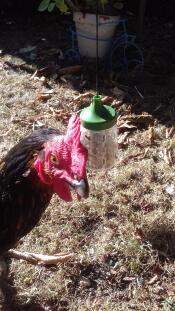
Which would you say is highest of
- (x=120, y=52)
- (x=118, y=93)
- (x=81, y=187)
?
(x=81, y=187)

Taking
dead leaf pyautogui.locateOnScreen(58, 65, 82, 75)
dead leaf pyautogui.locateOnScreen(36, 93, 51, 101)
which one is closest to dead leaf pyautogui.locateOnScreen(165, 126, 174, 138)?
dead leaf pyautogui.locateOnScreen(36, 93, 51, 101)

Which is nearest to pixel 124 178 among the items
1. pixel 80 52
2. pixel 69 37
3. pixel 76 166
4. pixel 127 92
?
pixel 127 92

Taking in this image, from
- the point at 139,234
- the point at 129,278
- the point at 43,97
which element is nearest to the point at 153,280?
the point at 129,278

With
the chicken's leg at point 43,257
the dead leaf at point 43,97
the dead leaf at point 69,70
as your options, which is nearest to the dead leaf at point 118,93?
the dead leaf at point 69,70

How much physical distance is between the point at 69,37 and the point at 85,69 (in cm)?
86

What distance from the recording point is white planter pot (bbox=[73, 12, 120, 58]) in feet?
16.1

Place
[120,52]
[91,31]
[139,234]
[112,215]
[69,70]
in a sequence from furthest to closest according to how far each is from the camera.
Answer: [120,52] → [69,70] → [91,31] → [112,215] → [139,234]

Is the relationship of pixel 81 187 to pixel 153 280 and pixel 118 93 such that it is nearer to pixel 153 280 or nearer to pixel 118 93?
pixel 153 280

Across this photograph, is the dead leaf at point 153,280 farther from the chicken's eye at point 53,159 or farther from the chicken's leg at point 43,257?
the chicken's eye at point 53,159

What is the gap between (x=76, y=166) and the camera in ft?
6.97

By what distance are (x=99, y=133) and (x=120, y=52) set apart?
2.48 meters

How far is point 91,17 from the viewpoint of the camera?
4.92 m

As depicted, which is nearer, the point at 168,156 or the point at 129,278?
the point at 129,278

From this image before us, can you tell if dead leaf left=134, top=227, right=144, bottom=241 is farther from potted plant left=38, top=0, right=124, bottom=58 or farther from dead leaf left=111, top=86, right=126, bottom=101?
potted plant left=38, top=0, right=124, bottom=58
